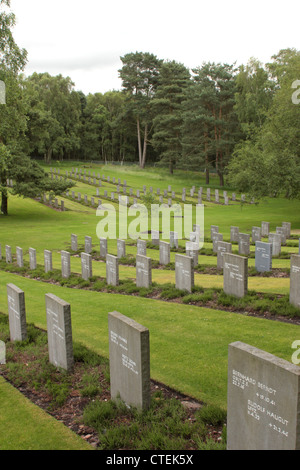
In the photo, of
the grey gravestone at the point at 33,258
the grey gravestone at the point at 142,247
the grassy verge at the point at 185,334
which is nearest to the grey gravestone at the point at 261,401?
the grassy verge at the point at 185,334

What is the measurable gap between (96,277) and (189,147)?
40231 mm

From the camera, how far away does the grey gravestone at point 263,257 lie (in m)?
11.5

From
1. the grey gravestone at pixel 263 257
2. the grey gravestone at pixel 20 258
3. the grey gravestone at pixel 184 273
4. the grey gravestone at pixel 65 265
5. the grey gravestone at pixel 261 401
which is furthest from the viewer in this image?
the grey gravestone at pixel 20 258

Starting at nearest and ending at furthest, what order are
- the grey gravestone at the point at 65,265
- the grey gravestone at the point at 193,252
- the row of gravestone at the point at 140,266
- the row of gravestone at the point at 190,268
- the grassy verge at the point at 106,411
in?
the grassy verge at the point at 106,411 → the row of gravestone at the point at 190,268 → the row of gravestone at the point at 140,266 → the grey gravestone at the point at 65,265 → the grey gravestone at the point at 193,252

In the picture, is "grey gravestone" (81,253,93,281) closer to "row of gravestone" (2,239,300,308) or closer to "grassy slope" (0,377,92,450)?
"row of gravestone" (2,239,300,308)

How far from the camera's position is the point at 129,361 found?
4.89m

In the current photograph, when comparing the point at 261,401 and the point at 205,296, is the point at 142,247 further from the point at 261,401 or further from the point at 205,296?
the point at 261,401

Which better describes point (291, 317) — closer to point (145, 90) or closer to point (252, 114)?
point (252, 114)

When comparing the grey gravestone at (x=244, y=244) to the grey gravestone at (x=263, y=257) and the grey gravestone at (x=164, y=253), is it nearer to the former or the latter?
the grey gravestone at (x=164, y=253)

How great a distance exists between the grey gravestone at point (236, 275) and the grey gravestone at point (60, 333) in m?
4.25

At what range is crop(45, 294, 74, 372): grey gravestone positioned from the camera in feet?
19.6

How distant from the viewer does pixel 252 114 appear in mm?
44094

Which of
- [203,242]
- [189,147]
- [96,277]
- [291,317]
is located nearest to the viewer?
[291,317]
